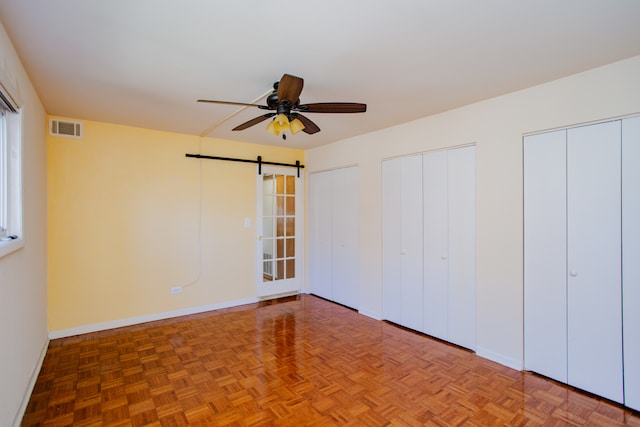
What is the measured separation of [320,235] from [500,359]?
2977mm

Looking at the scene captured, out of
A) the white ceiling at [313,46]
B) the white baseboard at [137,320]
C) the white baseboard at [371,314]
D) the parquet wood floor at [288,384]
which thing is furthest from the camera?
the white baseboard at [371,314]

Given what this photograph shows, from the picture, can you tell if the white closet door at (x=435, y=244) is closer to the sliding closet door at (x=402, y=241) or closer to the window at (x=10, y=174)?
the sliding closet door at (x=402, y=241)

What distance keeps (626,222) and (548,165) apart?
66 centimetres

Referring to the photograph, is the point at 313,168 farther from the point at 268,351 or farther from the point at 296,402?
the point at 296,402

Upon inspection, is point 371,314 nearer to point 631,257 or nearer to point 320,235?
point 320,235

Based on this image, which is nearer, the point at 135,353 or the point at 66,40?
the point at 66,40

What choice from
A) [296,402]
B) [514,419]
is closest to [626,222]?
[514,419]

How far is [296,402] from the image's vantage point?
2299mm

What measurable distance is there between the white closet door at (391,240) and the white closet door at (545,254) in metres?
1.39

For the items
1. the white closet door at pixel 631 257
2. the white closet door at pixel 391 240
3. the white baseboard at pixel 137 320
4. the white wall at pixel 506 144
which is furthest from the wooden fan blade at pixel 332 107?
the white baseboard at pixel 137 320

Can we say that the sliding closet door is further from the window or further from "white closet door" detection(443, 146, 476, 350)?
the window

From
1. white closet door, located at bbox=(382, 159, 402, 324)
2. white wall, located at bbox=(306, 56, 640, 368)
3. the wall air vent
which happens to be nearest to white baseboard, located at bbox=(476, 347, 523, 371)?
white wall, located at bbox=(306, 56, 640, 368)

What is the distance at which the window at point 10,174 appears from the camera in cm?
202

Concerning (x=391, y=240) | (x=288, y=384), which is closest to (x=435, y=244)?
(x=391, y=240)
